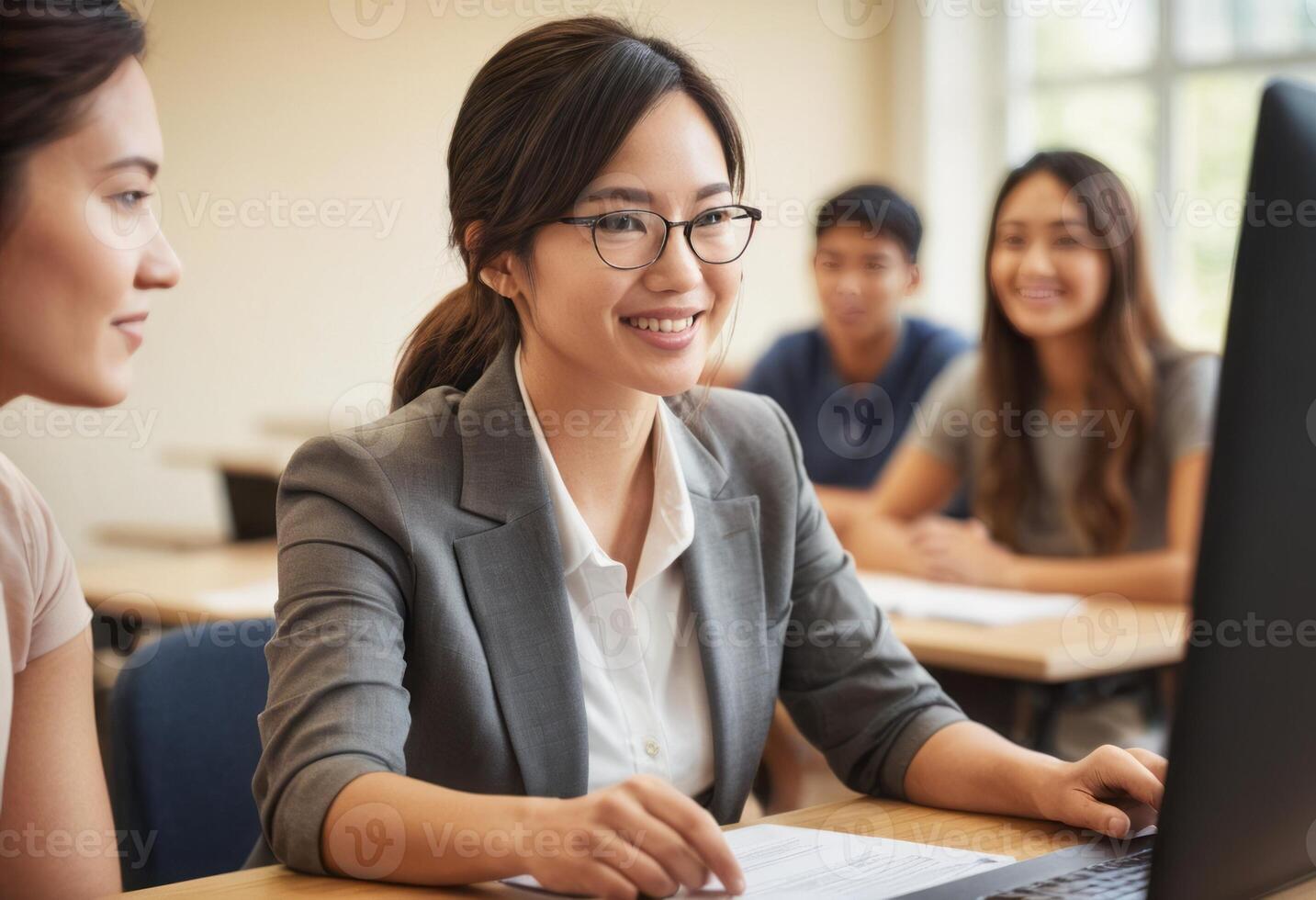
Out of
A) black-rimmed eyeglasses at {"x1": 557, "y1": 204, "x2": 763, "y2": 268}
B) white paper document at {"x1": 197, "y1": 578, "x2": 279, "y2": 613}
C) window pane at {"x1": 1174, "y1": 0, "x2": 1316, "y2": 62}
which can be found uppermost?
window pane at {"x1": 1174, "y1": 0, "x2": 1316, "y2": 62}

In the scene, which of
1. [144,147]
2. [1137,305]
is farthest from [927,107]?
[144,147]

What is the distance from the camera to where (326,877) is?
1077 millimetres

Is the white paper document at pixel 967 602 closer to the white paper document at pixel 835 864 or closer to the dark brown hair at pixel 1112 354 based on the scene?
the dark brown hair at pixel 1112 354

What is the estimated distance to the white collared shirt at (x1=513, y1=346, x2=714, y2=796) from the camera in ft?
4.38

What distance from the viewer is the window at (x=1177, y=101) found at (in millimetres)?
5824

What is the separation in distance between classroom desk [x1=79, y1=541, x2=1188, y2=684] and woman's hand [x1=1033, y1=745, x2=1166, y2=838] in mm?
902

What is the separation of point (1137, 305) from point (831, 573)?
1.60 m

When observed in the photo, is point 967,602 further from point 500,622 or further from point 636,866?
point 636,866

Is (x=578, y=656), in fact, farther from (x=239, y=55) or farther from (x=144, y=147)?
(x=239, y=55)

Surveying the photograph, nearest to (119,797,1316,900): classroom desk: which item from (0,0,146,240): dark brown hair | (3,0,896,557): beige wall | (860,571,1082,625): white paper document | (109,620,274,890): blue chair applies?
(109,620,274,890): blue chair

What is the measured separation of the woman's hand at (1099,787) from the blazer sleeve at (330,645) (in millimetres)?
561

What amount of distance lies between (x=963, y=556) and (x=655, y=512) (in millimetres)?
1532

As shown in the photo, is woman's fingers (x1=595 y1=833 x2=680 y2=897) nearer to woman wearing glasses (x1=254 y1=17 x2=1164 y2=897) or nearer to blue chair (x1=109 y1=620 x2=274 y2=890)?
woman wearing glasses (x1=254 y1=17 x2=1164 y2=897)

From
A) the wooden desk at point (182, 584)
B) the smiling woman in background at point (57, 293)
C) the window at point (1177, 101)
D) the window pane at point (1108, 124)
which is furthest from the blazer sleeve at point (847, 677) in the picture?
the window pane at point (1108, 124)
